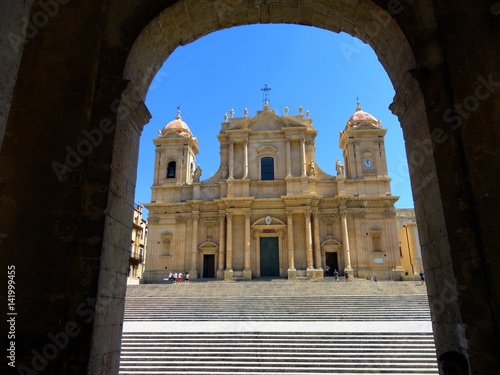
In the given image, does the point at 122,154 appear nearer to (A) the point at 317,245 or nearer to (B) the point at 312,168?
(A) the point at 317,245

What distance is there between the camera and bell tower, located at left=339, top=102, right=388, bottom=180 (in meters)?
29.5

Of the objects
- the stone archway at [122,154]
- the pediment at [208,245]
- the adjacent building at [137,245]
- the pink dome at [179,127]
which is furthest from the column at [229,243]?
the stone archway at [122,154]

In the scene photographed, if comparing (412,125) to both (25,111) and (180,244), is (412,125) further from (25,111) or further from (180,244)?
(180,244)

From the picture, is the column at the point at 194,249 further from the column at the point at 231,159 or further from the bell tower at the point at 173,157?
the column at the point at 231,159

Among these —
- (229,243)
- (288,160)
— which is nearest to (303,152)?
(288,160)

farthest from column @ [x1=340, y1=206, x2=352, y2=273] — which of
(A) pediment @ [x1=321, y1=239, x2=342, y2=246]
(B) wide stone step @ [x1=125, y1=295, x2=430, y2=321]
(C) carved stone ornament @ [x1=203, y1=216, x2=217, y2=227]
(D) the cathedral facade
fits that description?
(C) carved stone ornament @ [x1=203, y1=216, x2=217, y2=227]

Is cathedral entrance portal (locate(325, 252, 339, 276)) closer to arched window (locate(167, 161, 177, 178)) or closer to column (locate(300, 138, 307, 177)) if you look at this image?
column (locate(300, 138, 307, 177))

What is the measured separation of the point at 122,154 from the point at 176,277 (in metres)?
23.7

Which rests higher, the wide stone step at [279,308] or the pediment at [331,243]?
the pediment at [331,243]

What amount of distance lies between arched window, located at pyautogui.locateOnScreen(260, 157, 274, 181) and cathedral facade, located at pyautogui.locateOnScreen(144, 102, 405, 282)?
8cm

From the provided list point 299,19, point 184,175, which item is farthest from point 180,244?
point 299,19

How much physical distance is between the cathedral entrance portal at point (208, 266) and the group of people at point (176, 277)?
141 centimetres

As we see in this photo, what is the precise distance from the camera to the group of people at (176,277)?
2618 cm

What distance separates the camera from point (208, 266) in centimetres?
2814
